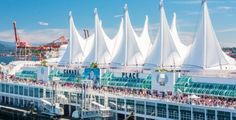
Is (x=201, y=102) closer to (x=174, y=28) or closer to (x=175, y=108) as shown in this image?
(x=175, y=108)

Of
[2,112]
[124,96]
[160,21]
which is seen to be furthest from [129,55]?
[2,112]

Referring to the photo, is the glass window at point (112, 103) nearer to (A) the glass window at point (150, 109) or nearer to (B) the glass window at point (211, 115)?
(A) the glass window at point (150, 109)

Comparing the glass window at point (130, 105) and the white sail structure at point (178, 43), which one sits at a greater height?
the white sail structure at point (178, 43)

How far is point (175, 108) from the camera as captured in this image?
211 feet

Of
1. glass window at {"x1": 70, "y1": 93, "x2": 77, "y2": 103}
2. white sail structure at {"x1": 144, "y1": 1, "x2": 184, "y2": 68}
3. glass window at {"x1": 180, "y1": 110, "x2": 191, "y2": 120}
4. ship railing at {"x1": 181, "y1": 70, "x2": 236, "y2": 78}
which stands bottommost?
glass window at {"x1": 180, "y1": 110, "x2": 191, "y2": 120}

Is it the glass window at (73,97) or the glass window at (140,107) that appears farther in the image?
the glass window at (73,97)

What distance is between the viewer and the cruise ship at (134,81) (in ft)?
216

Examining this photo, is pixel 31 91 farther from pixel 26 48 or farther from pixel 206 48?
pixel 26 48

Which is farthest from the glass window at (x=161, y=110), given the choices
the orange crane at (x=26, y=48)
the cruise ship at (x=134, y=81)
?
the orange crane at (x=26, y=48)

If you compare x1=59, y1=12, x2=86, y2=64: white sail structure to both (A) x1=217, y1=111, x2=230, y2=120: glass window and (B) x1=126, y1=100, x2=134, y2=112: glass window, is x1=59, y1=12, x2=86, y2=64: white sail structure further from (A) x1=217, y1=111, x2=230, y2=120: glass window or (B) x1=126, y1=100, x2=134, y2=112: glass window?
(A) x1=217, y1=111, x2=230, y2=120: glass window

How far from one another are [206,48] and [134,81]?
14.1 meters

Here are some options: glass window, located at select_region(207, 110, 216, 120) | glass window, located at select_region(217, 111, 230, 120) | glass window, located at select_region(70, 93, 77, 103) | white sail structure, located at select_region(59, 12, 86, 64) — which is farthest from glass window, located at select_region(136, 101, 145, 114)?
white sail structure, located at select_region(59, 12, 86, 64)

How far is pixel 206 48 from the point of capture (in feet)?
243

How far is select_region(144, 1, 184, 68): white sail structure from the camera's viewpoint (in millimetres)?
81125
